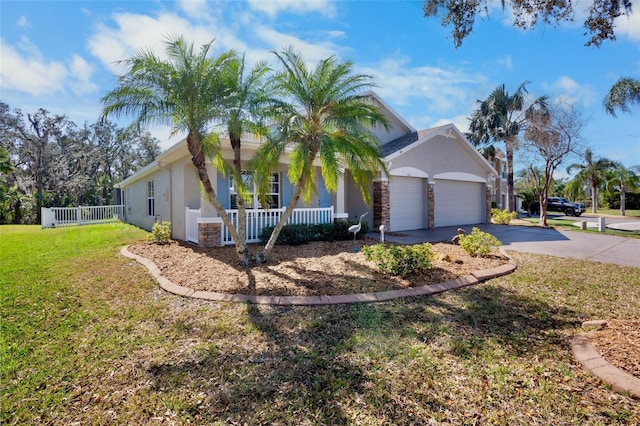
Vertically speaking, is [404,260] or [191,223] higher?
[191,223]

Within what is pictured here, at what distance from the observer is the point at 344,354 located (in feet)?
11.7

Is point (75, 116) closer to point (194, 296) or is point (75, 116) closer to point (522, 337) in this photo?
point (194, 296)

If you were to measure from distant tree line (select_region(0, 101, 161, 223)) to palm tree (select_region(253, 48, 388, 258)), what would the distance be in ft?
83.3

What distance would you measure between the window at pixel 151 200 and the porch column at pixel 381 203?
11.1 metres

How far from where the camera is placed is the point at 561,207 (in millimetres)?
31922

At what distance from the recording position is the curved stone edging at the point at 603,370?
9.46ft

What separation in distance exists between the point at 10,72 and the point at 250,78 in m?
6.82

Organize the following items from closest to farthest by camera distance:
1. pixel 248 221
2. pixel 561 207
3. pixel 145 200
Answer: pixel 248 221, pixel 145 200, pixel 561 207

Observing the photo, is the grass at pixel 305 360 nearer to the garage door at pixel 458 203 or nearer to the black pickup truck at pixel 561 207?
the garage door at pixel 458 203

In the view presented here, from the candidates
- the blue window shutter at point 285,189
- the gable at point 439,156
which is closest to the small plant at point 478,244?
the gable at point 439,156

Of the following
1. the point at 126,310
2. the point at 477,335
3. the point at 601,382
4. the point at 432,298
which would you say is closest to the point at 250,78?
the point at 126,310

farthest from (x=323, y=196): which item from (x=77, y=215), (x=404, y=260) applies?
(x=77, y=215)

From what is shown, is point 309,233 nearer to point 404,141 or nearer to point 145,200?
point 404,141

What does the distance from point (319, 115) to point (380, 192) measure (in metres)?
7.02
